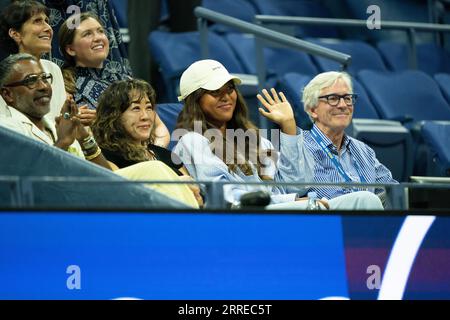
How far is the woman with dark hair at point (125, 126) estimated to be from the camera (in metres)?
5.14

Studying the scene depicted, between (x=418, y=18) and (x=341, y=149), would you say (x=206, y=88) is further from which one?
(x=418, y=18)

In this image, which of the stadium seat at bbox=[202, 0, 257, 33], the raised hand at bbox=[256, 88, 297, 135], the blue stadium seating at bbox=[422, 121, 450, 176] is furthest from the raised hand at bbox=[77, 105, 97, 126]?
the stadium seat at bbox=[202, 0, 257, 33]

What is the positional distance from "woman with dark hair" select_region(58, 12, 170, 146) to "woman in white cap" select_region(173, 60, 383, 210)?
0.48m

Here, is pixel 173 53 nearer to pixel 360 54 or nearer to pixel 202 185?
pixel 360 54

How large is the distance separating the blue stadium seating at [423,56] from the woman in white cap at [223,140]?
3479 mm

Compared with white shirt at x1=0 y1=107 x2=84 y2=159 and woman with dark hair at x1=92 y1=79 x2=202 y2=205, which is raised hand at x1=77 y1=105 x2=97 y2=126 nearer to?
woman with dark hair at x1=92 y1=79 x2=202 y2=205

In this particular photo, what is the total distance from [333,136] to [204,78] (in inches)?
25.1

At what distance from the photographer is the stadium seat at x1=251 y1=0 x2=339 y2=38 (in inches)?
360

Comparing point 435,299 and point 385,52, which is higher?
point 385,52

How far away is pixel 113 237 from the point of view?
4.27m

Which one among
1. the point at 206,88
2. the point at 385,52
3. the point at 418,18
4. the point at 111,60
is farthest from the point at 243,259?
the point at 418,18

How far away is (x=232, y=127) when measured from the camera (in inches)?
212

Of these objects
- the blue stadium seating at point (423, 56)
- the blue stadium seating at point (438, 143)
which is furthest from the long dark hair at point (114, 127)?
the blue stadium seating at point (423, 56)

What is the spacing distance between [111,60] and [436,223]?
6.68 ft
